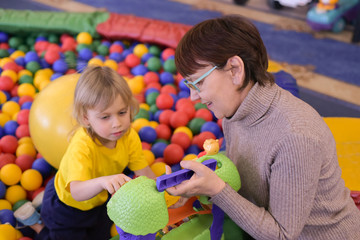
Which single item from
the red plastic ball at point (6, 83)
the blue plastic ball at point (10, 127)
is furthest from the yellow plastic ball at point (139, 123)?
the red plastic ball at point (6, 83)

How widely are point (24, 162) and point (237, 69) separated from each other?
3.73 feet

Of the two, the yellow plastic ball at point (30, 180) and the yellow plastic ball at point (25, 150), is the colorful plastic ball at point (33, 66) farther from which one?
the yellow plastic ball at point (30, 180)

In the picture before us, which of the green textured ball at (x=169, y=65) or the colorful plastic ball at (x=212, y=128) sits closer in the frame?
the colorful plastic ball at (x=212, y=128)

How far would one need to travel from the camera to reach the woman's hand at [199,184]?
0.79 m

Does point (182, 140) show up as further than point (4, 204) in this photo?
Yes

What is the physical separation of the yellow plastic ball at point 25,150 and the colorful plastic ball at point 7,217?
318 mm

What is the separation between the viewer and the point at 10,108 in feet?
6.31

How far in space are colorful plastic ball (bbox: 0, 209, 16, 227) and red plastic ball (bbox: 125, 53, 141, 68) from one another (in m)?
1.14

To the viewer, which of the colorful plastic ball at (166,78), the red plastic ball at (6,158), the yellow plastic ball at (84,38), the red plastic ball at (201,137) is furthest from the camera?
the yellow plastic ball at (84,38)

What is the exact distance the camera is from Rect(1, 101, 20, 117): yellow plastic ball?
192 centimetres

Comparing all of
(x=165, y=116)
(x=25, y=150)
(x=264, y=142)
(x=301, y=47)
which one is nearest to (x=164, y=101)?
(x=165, y=116)

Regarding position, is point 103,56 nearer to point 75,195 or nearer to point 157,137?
point 157,137

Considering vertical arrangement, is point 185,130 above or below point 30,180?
above

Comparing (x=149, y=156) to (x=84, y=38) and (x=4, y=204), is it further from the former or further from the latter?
(x=84, y=38)
